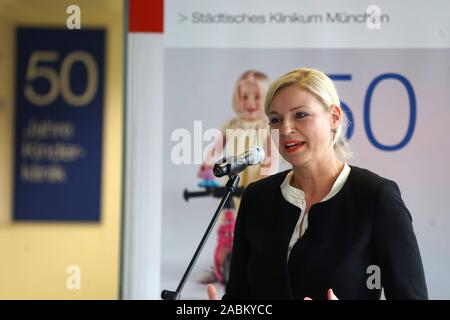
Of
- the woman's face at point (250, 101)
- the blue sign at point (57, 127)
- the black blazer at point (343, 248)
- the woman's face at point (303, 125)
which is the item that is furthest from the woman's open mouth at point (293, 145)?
the blue sign at point (57, 127)

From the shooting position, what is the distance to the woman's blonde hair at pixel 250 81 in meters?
1.85

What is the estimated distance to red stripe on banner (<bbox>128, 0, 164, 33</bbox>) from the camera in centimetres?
190

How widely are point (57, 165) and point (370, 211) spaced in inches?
48.2

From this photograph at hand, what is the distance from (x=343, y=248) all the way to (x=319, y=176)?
0.54 feet

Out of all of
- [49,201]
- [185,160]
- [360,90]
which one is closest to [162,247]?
[185,160]

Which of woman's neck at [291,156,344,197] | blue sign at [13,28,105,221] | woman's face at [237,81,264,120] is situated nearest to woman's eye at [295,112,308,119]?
woman's neck at [291,156,344,197]

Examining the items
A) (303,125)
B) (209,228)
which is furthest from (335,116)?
(209,228)

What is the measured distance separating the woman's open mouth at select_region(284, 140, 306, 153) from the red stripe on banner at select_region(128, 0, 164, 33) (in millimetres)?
790

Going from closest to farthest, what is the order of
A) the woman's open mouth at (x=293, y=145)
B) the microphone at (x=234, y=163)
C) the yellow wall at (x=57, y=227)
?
the microphone at (x=234, y=163) < the woman's open mouth at (x=293, y=145) < the yellow wall at (x=57, y=227)

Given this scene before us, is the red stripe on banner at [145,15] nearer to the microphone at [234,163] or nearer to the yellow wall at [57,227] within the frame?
the yellow wall at [57,227]

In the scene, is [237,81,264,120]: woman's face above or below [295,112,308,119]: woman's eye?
above

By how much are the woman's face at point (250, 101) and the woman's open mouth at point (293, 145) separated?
49 cm

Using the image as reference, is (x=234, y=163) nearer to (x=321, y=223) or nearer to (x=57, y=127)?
(x=321, y=223)

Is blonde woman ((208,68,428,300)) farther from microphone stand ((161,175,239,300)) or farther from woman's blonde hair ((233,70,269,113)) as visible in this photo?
woman's blonde hair ((233,70,269,113))
